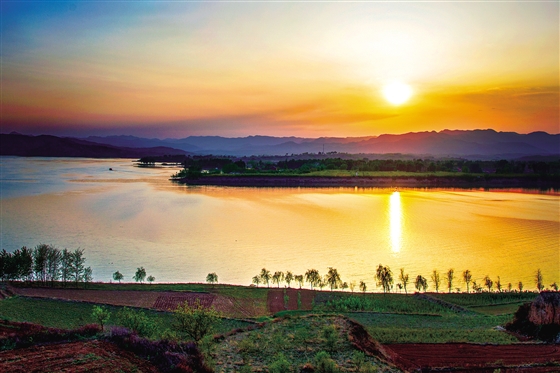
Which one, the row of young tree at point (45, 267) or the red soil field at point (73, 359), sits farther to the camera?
the row of young tree at point (45, 267)

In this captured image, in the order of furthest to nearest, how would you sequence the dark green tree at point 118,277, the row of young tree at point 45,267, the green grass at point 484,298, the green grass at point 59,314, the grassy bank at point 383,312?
1. the dark green tree at point 118,277
2. the row of young tree at point 45,267
3. the green grass at point 484,298
4. the green grass at point 59,314
5. the grassy bank at point 383,312

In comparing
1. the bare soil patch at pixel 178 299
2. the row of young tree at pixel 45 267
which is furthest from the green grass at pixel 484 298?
the row of young tree at pixel 45 267

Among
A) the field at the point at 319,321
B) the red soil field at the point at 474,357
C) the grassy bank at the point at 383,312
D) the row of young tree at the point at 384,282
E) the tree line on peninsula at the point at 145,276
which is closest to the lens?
the red soil field at the point at 474,357

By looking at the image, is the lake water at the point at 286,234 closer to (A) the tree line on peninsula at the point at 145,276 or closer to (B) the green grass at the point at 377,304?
(A) the tree line on peninsula at the point at 145,276

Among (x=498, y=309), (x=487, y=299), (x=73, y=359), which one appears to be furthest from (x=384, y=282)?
(x=73, y=359)

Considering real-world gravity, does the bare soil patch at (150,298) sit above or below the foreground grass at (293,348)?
below

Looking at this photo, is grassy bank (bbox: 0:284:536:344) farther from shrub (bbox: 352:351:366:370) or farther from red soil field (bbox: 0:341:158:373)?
red soil field (bbox: 0:341:158:373)

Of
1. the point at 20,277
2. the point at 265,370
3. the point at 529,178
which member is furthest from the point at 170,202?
the point at 529,178
